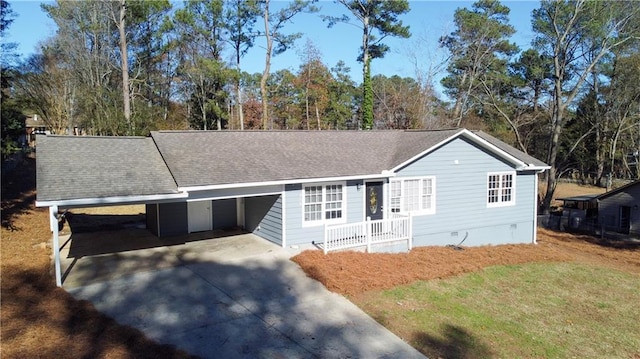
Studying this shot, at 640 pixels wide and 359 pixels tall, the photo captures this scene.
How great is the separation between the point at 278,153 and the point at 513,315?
9027 millimetres

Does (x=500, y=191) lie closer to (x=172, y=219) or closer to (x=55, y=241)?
(x=172, y=219)

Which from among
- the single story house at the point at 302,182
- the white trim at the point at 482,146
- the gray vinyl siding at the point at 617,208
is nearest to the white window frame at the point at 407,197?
the single story house at the point at 302,182

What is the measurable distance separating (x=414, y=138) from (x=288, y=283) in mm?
9803

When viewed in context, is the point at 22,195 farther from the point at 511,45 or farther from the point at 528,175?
the point at 511,45

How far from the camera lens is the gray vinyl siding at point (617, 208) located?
2289 cm

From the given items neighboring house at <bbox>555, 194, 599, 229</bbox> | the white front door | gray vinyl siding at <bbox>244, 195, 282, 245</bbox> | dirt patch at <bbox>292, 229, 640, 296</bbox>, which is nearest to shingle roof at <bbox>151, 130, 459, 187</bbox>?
gray vinyl siding at <bbox>244, 195, 282, 245</bbox>

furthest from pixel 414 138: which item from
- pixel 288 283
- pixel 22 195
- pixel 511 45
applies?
pixel 511 45

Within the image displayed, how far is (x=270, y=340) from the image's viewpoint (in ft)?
26.3

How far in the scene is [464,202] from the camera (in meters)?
17.3

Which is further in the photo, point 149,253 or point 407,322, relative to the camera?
point 149,253

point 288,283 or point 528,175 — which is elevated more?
point 528,175

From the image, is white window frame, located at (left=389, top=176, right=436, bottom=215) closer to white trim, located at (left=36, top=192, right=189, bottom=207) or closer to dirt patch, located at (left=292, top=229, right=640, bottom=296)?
dirt patch, located at (left=292, top=229, right=640, bottom=296)

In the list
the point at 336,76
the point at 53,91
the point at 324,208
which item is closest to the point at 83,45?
the point at 53,91

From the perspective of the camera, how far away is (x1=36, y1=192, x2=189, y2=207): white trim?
383 inches
